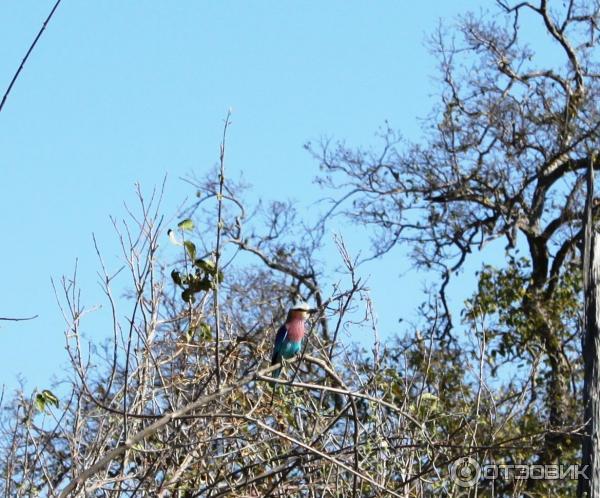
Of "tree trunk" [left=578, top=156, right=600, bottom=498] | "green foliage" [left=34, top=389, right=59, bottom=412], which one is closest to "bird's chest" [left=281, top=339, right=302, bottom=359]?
"tree trunk" [left=578, top=156, right=600, bottom=498]

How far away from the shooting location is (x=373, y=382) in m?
4.80

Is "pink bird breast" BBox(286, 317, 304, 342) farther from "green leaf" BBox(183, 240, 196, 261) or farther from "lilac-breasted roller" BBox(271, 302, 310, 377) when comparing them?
"green leaf" BBox(183, 240, 196, 261)

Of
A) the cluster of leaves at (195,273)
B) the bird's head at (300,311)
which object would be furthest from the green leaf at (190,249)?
the bird's head at (300,311)

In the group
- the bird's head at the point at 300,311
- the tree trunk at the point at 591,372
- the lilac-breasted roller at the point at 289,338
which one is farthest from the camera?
the bird's head at the point at 300,311

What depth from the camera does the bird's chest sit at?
Result: 6230mm

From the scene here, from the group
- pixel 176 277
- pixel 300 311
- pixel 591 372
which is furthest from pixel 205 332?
pixel 591 372

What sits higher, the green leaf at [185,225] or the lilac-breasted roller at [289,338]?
the lilac-breasted roller at [289,338]

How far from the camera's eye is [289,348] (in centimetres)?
627

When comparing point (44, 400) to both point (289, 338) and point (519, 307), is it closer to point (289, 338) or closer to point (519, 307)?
point (289, 338)

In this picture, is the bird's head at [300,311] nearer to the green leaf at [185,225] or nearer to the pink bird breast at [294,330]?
the pink bird breast at [294,330]

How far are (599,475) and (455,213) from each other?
8030 millimetres

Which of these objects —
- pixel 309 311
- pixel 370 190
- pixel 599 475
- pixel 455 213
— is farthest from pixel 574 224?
pixel 599 475

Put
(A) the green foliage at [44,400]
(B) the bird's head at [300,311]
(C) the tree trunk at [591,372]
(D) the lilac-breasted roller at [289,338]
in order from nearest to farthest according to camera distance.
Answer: (A) the green foliage at [44,400], (C) the tree trunk at [591,372], (D) the lilac-breasted roller at [289,338], (B) the bird's head at [300,311]

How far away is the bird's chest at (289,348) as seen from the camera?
6.23 meters
